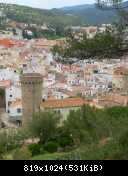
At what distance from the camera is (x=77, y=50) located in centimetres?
1108

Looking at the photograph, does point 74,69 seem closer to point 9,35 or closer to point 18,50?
point 18,50

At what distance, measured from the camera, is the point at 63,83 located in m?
47.1

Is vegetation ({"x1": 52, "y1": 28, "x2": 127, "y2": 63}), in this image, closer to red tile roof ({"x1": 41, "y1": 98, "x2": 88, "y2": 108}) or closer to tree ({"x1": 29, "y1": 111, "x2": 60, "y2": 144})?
tree ({"x1": 29, "y1": 111, "x2": 60, "y2": 144})

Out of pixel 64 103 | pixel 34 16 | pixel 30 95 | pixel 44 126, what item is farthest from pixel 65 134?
pixel 34 16

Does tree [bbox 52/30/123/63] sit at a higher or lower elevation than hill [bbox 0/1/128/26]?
higher

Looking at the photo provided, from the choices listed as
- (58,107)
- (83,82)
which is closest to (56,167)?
(58,107)

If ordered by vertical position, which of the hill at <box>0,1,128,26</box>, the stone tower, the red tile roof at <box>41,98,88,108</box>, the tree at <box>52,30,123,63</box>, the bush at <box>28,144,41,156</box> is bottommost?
the hill at <box>0,1,128,26</box>

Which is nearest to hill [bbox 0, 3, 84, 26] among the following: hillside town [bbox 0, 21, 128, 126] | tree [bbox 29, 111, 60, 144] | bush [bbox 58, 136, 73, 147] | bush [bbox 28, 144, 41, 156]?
hillside town [bbox 0, 21, 128, 126]

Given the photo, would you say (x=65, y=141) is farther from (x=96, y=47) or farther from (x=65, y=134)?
(x=96, y=47)

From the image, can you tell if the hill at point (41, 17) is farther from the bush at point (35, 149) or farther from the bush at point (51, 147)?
the bush at point (51, 147)

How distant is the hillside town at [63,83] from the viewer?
115ft

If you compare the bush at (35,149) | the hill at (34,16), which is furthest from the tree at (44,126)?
the hill at (34,16)

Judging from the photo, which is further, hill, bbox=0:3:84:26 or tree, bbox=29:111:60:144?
hill, bbox=0:3:84:26

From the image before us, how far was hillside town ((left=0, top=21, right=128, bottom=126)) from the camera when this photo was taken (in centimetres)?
3497
